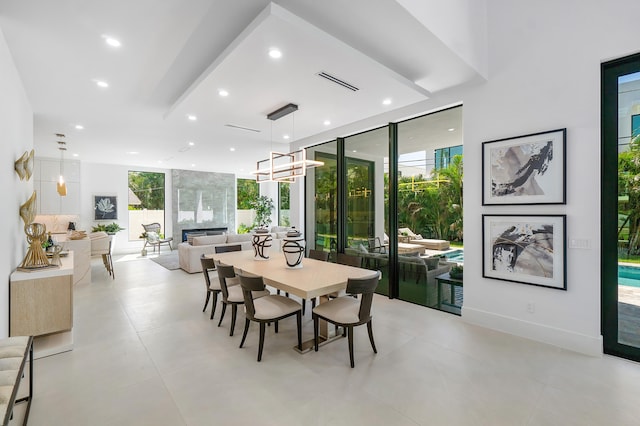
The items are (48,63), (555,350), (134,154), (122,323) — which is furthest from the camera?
(134,154)

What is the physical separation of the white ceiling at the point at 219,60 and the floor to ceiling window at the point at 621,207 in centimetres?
136

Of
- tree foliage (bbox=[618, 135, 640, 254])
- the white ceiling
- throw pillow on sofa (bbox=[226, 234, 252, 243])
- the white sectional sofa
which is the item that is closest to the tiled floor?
tree foliage (bbox=[618, 135, 640, 254])

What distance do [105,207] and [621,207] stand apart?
11858 millimetres

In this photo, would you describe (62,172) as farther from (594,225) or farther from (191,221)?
(594,225)

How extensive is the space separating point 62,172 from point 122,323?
739 cm

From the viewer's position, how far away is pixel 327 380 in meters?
2.38

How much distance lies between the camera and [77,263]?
5.34 m

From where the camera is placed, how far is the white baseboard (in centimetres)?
279

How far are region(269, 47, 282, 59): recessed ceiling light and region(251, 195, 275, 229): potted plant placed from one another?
28.7 ft

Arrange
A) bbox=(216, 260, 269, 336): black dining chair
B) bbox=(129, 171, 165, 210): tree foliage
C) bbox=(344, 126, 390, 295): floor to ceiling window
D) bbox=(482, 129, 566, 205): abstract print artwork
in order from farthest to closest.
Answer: bbox=(129, 171, 165, 210): tree foliage → bbox=(344, 126, 390, 295): floor to ceiling window → bbox=(216, 260, 269, 336): black dining chair → bbox=(482, 129, 566, 205): abstract print artwork

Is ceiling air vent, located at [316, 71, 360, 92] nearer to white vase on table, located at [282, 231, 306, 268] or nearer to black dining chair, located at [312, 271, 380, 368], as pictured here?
white vase on table, located at [282, 231, 306, 268]

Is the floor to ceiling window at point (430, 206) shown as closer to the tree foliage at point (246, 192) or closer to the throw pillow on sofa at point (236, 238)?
the throw pillow on sofa at point (236, 238)

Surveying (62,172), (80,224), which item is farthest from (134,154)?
(80,224)

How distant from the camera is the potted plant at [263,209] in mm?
11273
